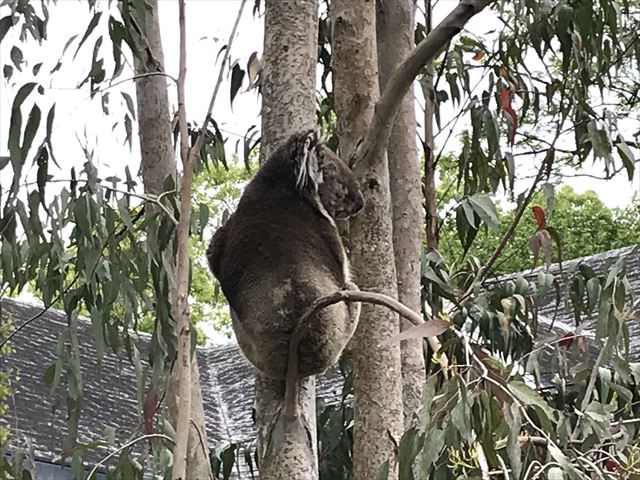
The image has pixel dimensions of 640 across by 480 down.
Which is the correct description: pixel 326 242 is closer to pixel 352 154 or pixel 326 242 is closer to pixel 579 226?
pixel 352 154

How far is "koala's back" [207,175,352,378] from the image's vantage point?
2.64 m

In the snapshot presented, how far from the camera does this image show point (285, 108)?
2549 millimetres

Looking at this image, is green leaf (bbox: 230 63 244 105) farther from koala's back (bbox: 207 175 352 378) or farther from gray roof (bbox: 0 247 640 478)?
gray roof (bbox: 0 247 640 478)

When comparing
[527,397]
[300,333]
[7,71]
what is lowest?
[527,397]

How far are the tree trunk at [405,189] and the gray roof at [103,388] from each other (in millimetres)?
3789

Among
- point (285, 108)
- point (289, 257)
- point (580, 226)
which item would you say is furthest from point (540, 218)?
point (580, 226)

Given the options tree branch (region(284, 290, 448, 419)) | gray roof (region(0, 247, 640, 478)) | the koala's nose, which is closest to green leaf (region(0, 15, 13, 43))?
the koala's nose

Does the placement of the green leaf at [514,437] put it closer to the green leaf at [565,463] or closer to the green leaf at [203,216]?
the green leaf at [565,463]

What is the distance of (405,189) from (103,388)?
19.7 ft

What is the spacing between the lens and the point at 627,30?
16.5ft

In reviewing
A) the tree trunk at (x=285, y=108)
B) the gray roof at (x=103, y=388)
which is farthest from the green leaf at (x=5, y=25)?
the gray roof at (x=103, y=388)

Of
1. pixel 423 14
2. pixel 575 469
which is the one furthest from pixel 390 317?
pixel 423 14

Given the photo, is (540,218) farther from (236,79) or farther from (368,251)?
(236,79)

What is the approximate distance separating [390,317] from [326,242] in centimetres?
28
